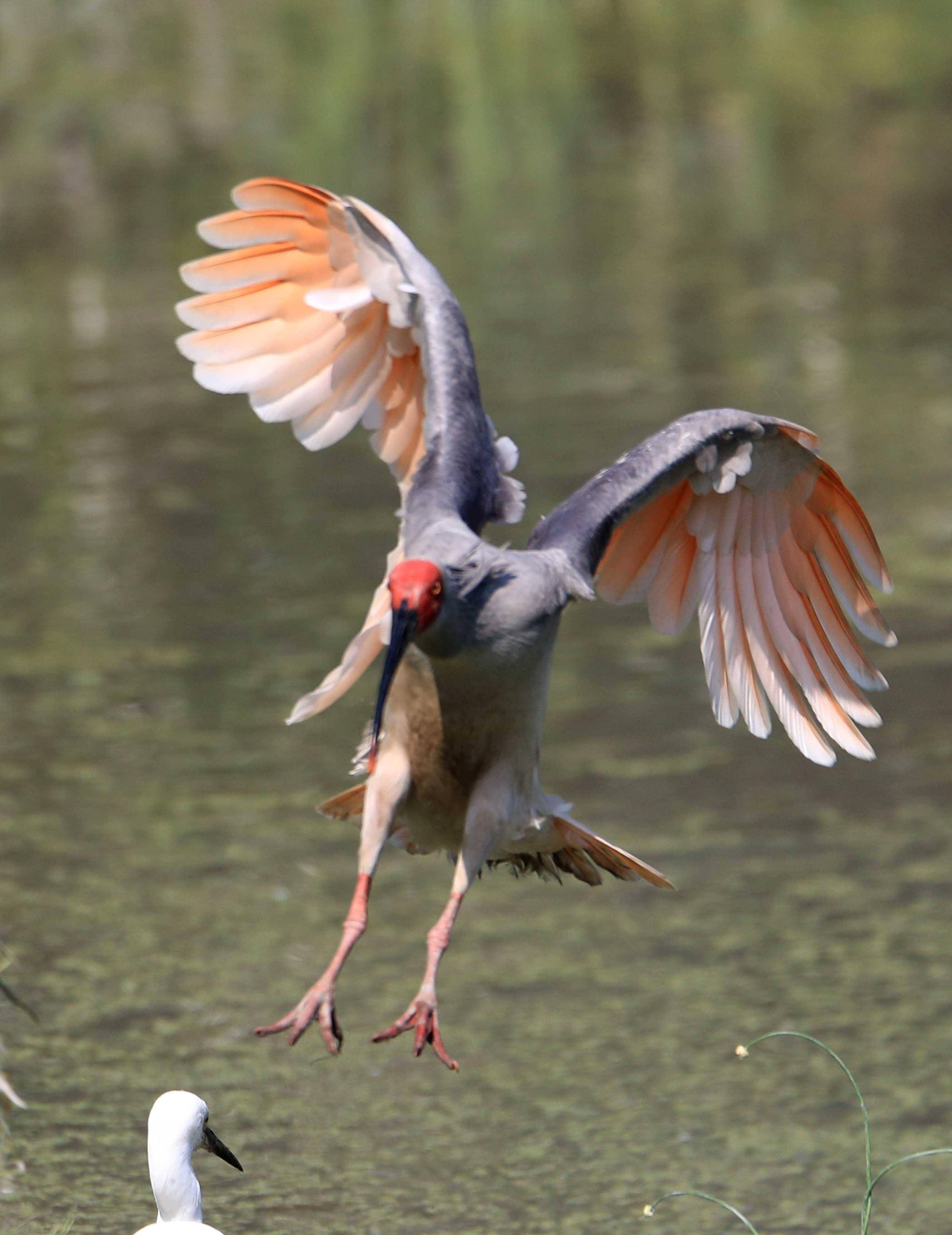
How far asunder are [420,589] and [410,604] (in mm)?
31

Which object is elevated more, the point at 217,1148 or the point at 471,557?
the point at 471,557

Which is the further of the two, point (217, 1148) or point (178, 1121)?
point (217, 1148)

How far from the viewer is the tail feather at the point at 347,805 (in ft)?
16.0

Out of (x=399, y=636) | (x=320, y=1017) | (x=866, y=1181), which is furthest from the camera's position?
(x=866, y=1181)

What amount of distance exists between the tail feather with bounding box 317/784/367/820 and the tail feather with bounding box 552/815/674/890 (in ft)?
1.46

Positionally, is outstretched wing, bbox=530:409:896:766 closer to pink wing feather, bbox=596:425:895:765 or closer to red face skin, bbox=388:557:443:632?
pink wing feather, bbox=596:425:895:765

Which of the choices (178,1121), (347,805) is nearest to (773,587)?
(347,805)

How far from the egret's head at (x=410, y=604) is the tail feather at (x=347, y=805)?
3.25 ft

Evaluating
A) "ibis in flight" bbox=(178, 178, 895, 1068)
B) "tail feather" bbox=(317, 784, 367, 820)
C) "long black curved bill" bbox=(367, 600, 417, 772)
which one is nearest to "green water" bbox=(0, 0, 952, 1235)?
"ibis in flight" bbox=(178, 178, 895, 1068)

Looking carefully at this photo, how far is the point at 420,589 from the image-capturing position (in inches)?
149

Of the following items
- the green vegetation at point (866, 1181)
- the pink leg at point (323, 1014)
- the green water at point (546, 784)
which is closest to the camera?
the pink leg at point (323, 1014)

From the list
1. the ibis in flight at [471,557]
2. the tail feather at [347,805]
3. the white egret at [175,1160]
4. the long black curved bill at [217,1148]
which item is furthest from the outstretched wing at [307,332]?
the white egret at [175,1160]

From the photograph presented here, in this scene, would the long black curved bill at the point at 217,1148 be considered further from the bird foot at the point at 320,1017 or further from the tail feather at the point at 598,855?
the tail feather at the point at 598,855

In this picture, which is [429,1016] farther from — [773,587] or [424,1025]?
[773,587]
